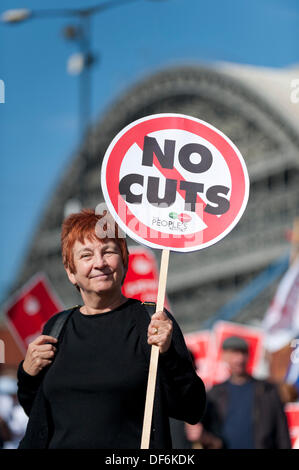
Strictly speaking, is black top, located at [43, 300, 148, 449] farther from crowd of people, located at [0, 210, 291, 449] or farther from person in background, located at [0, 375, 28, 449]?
person in background, located at [0, 375, 28, 449]

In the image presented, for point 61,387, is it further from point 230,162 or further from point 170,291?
point 170,291

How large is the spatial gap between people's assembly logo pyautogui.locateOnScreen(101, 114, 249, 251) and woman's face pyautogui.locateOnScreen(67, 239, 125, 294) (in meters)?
0.14

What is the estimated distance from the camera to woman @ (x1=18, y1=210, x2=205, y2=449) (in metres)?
3.37

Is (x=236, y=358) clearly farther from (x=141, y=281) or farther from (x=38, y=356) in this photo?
(x=38, y=356)

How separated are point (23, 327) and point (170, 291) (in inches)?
996

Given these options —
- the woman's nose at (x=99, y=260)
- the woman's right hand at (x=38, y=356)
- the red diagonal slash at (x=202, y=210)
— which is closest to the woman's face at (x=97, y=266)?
the woman's nose at (x=99, y=260)

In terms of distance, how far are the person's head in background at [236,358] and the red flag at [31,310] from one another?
210 cm

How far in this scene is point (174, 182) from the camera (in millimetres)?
3725

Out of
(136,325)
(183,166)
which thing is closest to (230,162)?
(183,166)

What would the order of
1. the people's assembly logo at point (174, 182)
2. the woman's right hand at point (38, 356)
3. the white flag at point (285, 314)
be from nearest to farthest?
the woman's right hand at point (38, 356)
the people's assembly logo at point (174, 182)
the white flag at point (285, 314)

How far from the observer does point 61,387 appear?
339 centimetres

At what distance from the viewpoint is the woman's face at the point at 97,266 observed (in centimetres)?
349

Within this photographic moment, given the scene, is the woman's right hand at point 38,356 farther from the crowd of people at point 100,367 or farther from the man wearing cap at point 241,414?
the man wearing cap at point 241,414

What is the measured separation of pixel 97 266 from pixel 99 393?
16.3 inches
